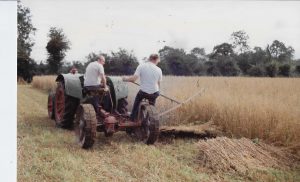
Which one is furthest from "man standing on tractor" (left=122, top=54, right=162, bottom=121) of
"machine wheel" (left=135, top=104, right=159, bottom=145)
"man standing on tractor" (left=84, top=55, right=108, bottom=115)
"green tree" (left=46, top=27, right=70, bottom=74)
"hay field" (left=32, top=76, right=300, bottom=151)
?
"green tree" (left=46, top=27, right=70, bottom=74)

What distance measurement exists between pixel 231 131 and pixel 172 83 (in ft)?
11.1

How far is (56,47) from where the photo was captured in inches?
448

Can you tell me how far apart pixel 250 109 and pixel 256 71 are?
4.17 metres

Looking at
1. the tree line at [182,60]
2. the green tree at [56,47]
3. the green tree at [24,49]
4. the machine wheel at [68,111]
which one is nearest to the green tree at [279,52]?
the tree line at [182,60]

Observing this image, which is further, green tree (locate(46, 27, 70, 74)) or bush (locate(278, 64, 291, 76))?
green tree (locate(46, 27, 70, 74))

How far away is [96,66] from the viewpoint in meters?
6.85

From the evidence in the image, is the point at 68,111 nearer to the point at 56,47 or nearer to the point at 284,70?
the point at 56,47

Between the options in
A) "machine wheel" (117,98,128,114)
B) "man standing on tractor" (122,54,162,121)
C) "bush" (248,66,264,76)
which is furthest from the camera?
"bush" (248,66,264,76)

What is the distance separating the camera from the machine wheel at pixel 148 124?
608 cm

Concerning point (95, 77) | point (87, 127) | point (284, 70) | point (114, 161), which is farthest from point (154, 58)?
point (284, 70)

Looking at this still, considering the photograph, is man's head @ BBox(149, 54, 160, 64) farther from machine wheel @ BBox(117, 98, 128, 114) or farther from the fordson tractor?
machine wheel @ BBox(117, 98, 128, 114)

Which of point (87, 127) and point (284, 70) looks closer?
point (87, 127)

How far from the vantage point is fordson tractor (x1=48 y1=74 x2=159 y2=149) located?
19.7 feet
